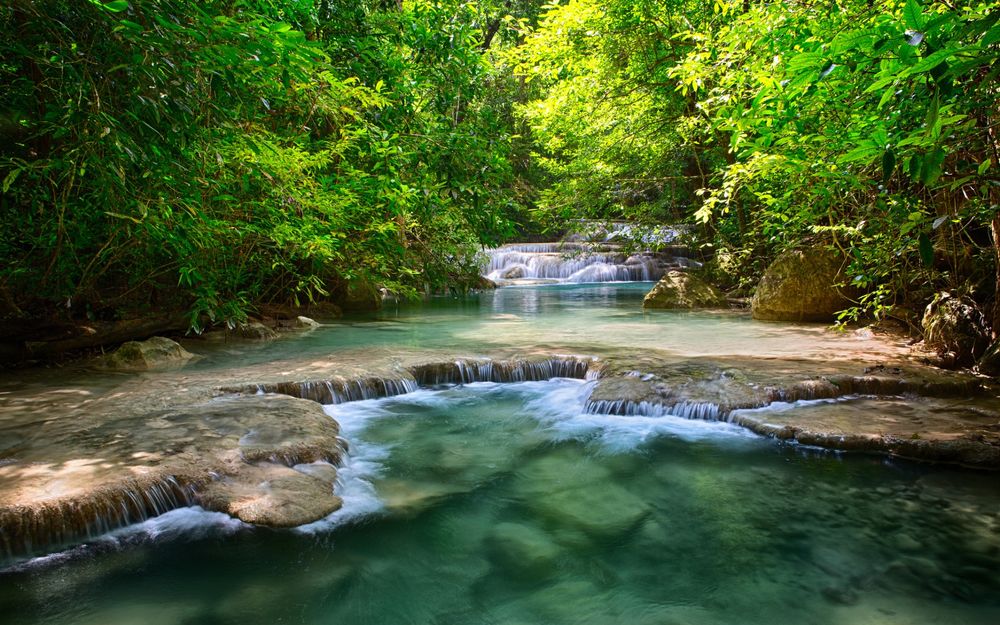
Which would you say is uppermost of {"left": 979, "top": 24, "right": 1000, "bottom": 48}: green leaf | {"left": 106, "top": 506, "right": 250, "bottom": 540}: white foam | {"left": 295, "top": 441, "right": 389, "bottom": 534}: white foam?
{"left": 979, "top": 24, "right": 1000, "bottom": 48}: green leaf

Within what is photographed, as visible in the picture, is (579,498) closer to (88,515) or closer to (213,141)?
(88,515)

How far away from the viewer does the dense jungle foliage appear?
3.12 meters

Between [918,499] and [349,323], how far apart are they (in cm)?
1049

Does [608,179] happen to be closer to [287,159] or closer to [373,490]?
[287,159]

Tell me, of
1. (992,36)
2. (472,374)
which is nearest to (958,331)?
(472,374)

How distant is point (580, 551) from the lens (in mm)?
3631

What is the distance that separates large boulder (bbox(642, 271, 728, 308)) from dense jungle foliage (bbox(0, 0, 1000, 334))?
3.57 m

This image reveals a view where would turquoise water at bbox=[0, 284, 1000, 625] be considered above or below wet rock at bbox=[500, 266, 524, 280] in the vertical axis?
below

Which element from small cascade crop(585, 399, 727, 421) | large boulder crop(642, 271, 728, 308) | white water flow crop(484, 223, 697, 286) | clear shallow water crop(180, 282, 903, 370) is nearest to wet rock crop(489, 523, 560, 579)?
small cascade crop(585, 399, 727, 421)

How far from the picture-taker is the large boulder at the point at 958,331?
6.57 m

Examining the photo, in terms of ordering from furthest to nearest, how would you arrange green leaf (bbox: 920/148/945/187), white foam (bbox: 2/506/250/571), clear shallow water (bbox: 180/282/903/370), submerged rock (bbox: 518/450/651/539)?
clear shallow water (bbox: 180/282/903/370)
submerged rock (bbox: 518/450/651/539)
white foam (bbox: 2/506/250/571)
green leaf (bbox: 920/148/945/187)

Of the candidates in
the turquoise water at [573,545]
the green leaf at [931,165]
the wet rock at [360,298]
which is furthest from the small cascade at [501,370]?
the wet rock at [360,298]

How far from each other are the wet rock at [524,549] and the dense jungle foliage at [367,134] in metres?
2.53

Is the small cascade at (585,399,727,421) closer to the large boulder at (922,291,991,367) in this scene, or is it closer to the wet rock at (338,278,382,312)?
the large boulder at (922,291,991,367)
